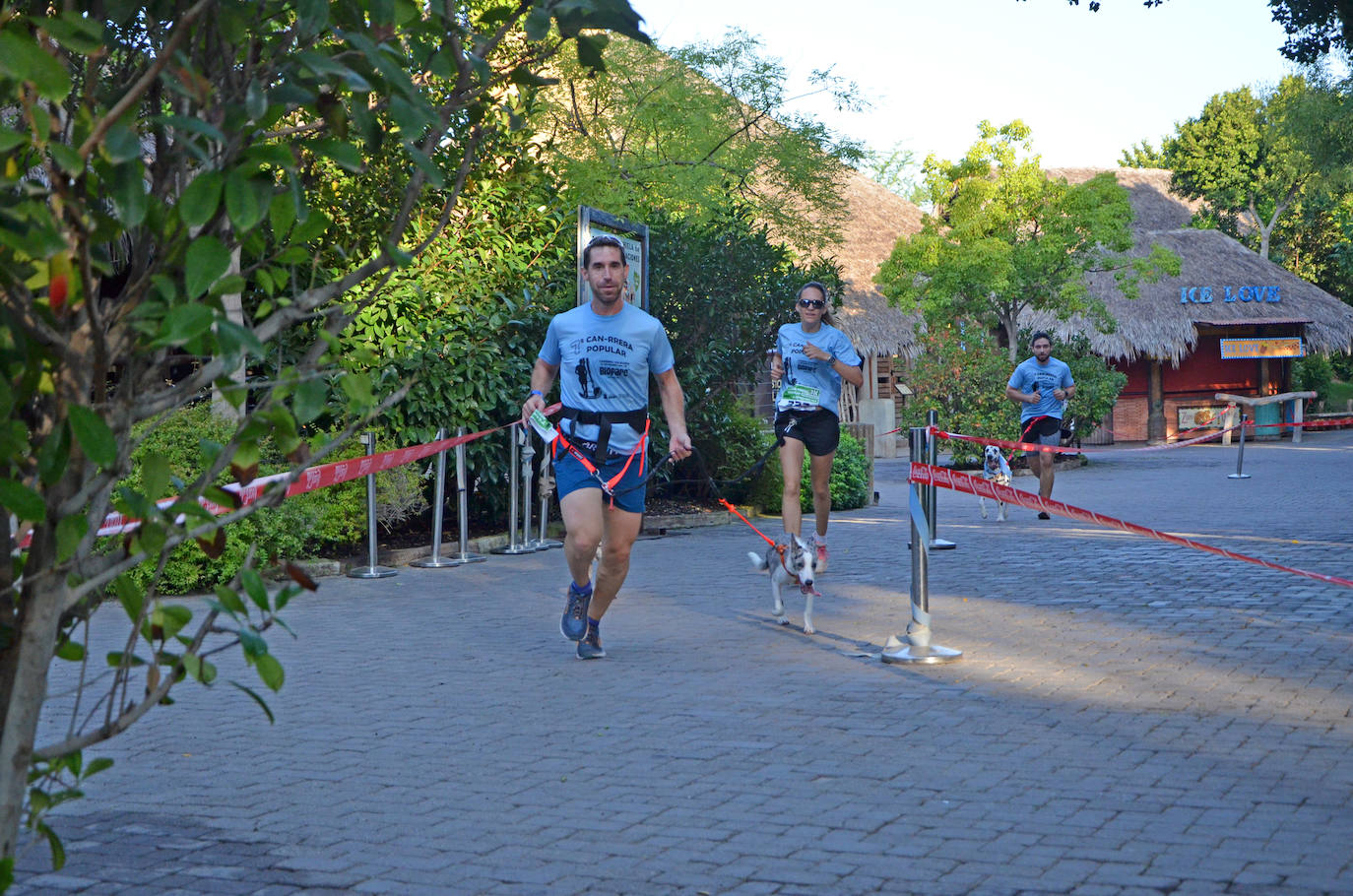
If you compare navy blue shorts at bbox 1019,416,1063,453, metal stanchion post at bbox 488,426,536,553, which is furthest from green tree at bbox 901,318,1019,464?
metal stanchion post at bbox 488,426,536,553

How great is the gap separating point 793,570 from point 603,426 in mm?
1648

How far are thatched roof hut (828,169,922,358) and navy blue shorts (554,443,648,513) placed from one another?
27221 mm

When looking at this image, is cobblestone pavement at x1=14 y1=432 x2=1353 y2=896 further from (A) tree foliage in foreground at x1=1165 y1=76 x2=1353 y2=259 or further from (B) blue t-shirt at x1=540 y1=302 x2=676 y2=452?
(A) tree foliage in foreground at x1=1165 y1=76 x2=1353 y2=259

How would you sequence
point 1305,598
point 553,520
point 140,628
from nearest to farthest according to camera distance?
point 140,628, point 1305,598, point 553,520

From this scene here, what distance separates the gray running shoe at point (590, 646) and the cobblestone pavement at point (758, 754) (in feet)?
0.23

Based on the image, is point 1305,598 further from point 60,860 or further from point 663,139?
point 663,139

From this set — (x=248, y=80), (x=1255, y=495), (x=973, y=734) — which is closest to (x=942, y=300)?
(x=1255, y=495)

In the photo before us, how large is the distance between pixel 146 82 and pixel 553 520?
39.6ft

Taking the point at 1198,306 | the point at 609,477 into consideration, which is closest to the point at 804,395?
the point at 609,477

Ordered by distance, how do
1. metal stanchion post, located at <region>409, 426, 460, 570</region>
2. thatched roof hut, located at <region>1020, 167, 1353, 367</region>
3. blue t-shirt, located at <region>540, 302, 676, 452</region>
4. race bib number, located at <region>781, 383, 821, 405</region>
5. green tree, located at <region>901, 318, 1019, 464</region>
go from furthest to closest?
thatched roof hut, located at <region>1020, 167, 1353, 367</region>
green tree, located at <region>901, 318, 1019, 464</region>
metal stanchion post, located at <region>409, 426, 460, 570</region>
race bib number, located at <region>781, 383, 821, 405</region>
blue t-shirt, located at <region>540, 302, 676, 452</region>

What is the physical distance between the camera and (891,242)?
130ft

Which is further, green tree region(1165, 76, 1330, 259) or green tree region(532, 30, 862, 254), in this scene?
green tree region(1165, 76, 1330, 259)

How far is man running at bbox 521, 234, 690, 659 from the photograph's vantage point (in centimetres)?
702

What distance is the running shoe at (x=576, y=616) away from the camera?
7176mm
